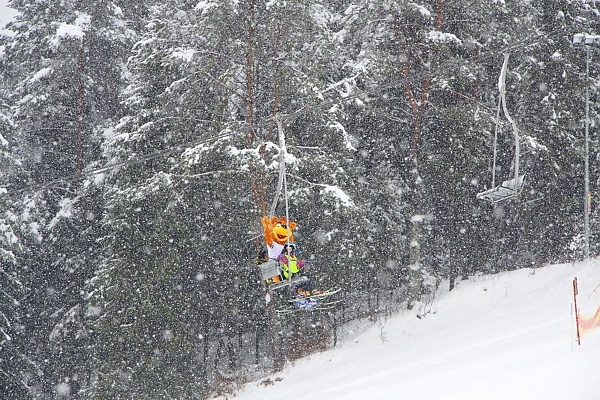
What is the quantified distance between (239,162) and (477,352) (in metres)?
7.46

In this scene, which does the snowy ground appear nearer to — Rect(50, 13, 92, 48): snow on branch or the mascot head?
the mascot head

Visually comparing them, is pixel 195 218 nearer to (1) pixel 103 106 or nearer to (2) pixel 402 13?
(1) pixel 103 106

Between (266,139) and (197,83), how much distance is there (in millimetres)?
2484

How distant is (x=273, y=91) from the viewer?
66.6 feet

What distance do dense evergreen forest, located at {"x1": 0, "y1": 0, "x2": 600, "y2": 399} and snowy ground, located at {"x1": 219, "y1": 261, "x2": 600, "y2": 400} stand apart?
1.79m

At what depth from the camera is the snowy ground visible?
38.6 ft

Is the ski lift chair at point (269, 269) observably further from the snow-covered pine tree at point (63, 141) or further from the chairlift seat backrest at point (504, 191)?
the snow-covered pine tree at point (63, 141)

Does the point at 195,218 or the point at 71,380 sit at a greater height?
the point at 195,218

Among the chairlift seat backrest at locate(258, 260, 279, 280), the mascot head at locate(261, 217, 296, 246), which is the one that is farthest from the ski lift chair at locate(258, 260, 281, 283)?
the mascot head at locate(261, 217, 296, 246)

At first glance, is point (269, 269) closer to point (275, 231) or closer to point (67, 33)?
point (275, 231)

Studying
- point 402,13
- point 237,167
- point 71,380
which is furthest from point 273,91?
point 71,380

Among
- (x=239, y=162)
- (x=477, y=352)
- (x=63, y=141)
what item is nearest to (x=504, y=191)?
(x=477, y=352)

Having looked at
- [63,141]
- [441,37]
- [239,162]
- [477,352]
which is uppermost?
[441,37]

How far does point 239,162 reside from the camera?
1817cm
